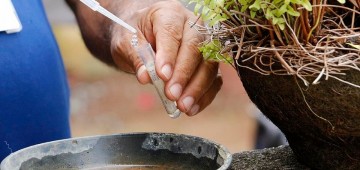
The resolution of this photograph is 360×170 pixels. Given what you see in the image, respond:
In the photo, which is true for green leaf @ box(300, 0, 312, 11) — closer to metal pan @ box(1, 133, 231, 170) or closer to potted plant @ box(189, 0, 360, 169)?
potted plant @ box(189, 0, 360, 169)

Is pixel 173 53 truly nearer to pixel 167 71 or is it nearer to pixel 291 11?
pixel 167 71

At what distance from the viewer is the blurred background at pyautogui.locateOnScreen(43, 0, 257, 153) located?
4.31 m

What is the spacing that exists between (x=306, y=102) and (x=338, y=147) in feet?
0.39

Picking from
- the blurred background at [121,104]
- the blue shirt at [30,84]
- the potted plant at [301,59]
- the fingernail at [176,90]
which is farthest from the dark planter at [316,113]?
the blurred background at [121,104]

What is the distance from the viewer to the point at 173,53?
1.18 meters

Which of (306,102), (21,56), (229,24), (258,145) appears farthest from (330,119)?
(258,145)

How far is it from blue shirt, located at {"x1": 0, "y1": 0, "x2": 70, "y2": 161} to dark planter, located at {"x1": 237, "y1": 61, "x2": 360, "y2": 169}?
1.76ft

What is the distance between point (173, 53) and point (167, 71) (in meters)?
0.04

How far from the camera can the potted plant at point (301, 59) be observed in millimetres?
862

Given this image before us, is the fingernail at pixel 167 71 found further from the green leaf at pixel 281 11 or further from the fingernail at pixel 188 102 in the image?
the green leaf at pixel 281 11

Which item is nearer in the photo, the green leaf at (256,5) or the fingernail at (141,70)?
the green leaf at (256,5)

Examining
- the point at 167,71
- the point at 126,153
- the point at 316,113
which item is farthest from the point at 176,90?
the point at 316,113

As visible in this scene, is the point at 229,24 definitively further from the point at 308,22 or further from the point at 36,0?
the point at 36,0

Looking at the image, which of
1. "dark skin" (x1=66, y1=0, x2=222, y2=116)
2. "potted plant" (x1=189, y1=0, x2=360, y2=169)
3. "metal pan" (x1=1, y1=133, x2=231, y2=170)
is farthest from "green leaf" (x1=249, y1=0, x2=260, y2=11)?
"dark skin" (x1=66, y1=0, x2=222, y2=116)
